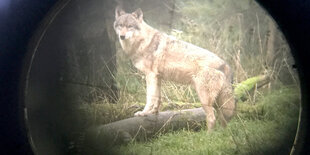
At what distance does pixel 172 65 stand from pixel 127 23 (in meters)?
0.34

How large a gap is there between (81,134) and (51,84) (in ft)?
1.09

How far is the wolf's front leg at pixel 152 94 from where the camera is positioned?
2.81 metres

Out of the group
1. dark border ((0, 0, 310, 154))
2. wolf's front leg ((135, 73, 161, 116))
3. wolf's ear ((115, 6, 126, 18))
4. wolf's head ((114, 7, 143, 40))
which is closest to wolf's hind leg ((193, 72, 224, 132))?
wolf's front leg ((135, 73, 161, 116))

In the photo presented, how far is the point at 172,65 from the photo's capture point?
9.20ft

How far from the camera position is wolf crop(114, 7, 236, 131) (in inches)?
109

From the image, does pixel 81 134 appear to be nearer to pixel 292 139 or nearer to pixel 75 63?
pixel 75 63

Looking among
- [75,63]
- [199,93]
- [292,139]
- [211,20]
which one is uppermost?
[211,20]

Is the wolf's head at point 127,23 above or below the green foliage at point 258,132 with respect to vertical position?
above

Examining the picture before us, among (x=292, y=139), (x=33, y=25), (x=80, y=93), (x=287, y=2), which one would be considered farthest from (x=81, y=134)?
(x=287, y=2)

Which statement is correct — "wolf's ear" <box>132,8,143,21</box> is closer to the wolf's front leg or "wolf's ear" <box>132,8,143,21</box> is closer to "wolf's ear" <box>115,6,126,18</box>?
"wolf's ear" <box>115,6,126,18</box>

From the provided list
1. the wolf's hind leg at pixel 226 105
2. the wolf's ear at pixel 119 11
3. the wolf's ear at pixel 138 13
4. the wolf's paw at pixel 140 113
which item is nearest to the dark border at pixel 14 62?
the wolf's ear at pixel 119 11

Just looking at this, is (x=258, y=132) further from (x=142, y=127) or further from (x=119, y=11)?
(x=119, y=11)

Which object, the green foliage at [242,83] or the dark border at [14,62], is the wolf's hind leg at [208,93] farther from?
the dark border at [14,62]

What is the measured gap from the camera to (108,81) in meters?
2.86
